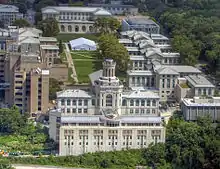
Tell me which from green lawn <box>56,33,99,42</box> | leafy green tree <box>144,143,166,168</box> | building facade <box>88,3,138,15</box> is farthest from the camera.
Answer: building facade <box>88,3,138,15</box>

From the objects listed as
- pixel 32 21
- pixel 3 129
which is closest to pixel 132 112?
pixel 3 129

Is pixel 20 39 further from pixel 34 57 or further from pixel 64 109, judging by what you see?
pixel 64 109

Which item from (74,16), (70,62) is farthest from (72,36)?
(70,62)

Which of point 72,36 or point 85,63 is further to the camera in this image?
point 72,36

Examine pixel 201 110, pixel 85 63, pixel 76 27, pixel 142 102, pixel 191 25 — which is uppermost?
pixel 191 25

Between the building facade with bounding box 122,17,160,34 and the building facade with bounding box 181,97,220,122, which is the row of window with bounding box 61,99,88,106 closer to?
the building facade with bounding box 181,97,220,122

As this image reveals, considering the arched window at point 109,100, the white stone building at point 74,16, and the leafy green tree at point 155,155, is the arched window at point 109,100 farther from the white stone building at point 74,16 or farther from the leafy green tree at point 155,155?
the white stone building at point 74,16

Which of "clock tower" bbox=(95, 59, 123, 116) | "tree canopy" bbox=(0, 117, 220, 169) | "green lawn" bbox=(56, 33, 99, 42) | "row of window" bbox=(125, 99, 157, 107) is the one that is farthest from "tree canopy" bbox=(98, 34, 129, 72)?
"tree canopy" bbox=(0, 117, 220, 169)

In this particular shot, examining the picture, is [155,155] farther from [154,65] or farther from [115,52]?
[115,52]
